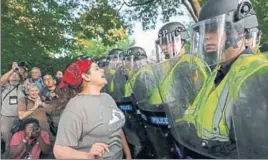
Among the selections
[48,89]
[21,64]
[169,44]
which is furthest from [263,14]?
[21,64]

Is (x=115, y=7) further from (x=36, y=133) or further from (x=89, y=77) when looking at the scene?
(x=36, y=133)

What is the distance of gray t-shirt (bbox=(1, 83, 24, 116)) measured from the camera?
3.69 meters

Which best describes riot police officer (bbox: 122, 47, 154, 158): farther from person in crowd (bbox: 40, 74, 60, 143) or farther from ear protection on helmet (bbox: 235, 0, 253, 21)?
ear protection on helmet (bbox: 235, 0, 253, 21)

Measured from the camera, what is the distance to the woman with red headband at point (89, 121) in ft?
10.3

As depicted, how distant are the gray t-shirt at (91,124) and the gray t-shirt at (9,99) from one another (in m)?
0.57

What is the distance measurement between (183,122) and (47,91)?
113cm

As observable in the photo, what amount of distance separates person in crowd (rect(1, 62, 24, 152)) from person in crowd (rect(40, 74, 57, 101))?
0.19m

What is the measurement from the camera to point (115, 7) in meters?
3.54

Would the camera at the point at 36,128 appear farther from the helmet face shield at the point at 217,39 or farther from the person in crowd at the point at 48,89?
the helmet face shield at the point at 217,39

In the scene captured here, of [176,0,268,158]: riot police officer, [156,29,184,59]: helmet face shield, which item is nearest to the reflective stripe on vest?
[176,0,268,158]: riot police officer

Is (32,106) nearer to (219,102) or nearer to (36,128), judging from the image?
(36,128)

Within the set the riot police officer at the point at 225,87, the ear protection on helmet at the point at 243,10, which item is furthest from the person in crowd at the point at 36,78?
the ear protection on helmet at the point at 243,10

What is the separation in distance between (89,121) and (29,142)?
0.75 metres

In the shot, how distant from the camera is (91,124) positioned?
128 inches
